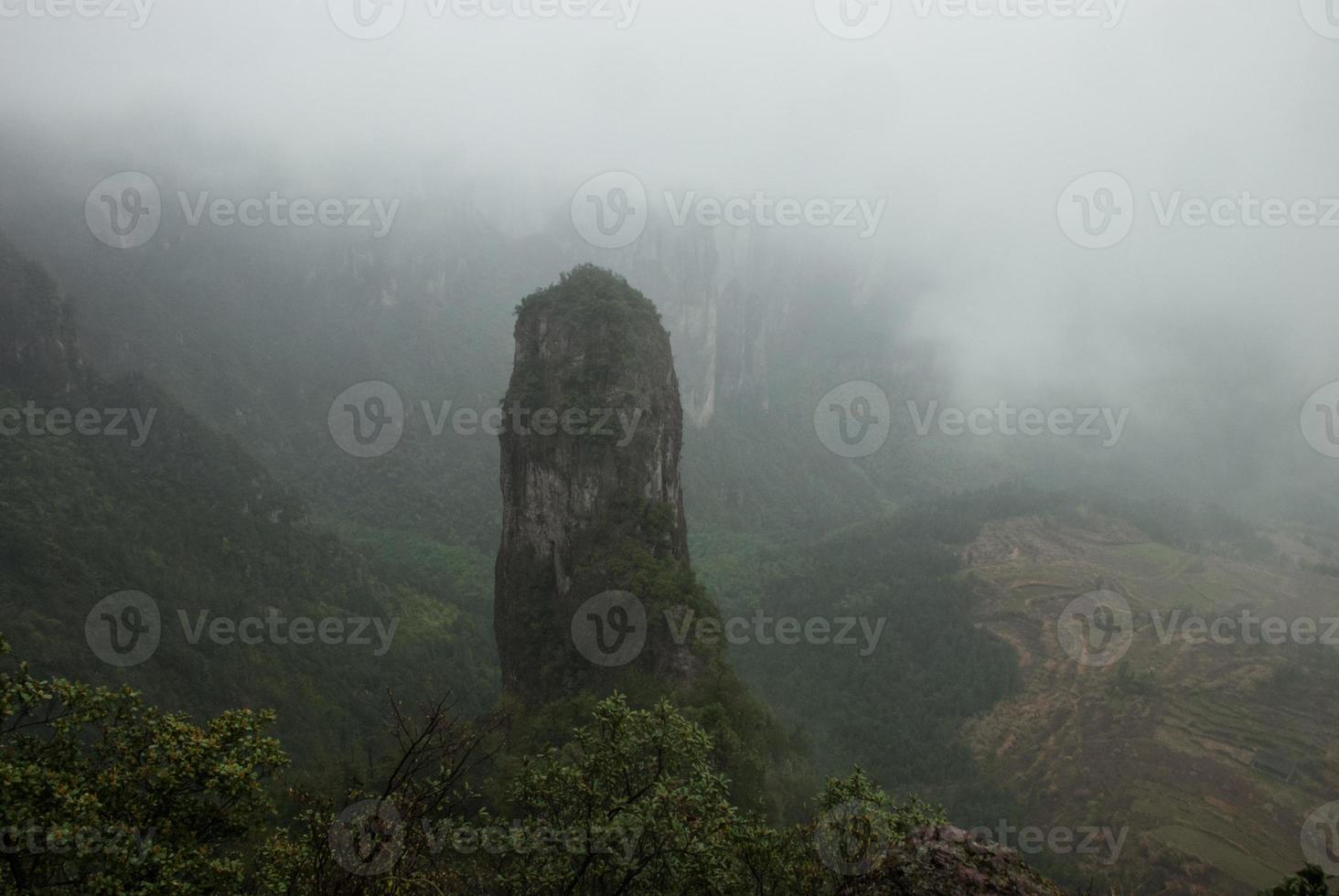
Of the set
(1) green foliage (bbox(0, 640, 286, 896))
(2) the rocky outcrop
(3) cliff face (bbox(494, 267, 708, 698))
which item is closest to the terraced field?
(3) cliff face (bbox(494, 267, 708, 698))

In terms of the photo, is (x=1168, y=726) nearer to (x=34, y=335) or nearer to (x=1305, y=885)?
(x=1305, y=885)

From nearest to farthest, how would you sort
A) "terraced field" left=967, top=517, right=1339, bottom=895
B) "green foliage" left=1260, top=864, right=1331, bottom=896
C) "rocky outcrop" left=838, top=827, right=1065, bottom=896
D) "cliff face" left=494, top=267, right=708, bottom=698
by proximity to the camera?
1. "green foliage" left=1260, top=864, right=1331, bottom=896
2. "rocky outcrop" left=838, top=827, right=1065, bottom=896
3. "cliff face" left=494, top=267, right=708, bottom=698
4. "terraced field" left=967, top=517, right=1339, bottom=895

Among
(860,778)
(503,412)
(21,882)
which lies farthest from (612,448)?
(21,882)

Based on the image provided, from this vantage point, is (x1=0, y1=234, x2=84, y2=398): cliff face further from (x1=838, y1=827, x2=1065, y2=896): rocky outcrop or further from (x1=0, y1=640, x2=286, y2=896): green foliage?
(x1=838, y1=827, x2=1065, y2=896): rocky outcrop

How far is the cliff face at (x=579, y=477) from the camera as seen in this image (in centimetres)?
Result: 2980

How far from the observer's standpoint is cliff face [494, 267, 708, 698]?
29.8m

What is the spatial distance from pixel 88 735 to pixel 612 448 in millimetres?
28607

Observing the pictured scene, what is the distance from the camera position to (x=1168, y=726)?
1737 inches

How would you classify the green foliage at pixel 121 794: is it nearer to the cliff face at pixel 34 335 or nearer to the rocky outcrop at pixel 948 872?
the rocky outcrop at pixel 948 872

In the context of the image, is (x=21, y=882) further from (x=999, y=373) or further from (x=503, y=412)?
(x=999, y=373)

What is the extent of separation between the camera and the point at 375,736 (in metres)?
37.5

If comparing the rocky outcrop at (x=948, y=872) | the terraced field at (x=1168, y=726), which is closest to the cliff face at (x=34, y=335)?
the rocky outcrop at (x=948, y=872)

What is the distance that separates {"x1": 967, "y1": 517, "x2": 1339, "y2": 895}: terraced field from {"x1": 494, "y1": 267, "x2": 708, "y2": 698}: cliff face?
89.3 ft

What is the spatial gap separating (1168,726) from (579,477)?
42238 mm
